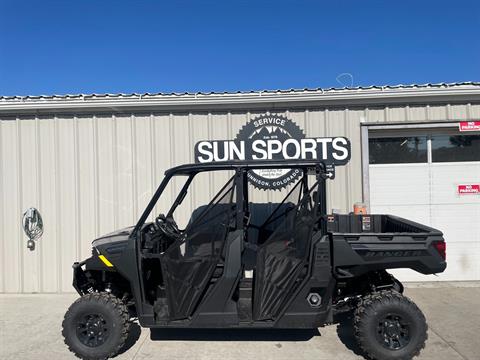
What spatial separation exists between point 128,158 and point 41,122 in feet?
5.16

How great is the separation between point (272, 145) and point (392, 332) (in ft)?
11.8

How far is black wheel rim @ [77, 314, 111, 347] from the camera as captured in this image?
3.89 meters

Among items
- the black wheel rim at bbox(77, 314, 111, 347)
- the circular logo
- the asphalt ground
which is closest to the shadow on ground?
the asphalt ground

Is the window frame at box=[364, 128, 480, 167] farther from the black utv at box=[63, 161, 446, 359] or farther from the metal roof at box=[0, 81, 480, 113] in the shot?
the black utv at box=[63, 161, 446, 359]

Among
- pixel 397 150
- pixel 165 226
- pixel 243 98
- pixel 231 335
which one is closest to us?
pixel 165 226

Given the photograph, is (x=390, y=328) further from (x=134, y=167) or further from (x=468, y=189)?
(x=134, y=167)

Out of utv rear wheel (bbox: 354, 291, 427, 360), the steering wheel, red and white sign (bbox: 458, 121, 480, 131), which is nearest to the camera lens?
utv rear wheel (bbox: 354, 291, 427, 360)

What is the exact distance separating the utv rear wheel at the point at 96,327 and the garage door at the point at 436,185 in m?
4.54

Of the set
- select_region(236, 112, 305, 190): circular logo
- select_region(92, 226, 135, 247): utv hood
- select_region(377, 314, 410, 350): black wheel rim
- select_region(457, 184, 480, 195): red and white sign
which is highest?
select_region(236, 112, 305, 190): circular logo

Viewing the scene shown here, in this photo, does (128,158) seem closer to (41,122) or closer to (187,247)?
(41,122)

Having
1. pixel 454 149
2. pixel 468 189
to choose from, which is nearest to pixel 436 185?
pixel 468 189

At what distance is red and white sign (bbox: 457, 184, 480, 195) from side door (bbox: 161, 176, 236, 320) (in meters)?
4.73

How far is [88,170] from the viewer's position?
21.8 ft

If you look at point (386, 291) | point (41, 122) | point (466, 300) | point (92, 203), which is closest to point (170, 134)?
point (92, 203)
